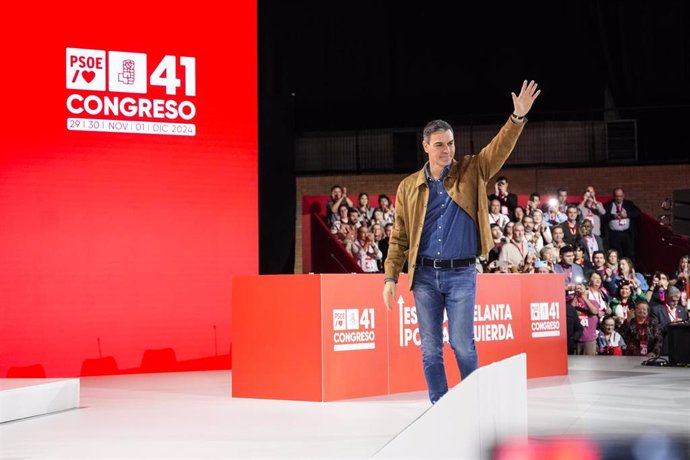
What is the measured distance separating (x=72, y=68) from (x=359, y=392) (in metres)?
4.11

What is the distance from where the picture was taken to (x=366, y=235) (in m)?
12.4

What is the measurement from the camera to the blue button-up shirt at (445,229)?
470 centimetres

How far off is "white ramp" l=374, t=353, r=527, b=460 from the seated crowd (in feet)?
24.4

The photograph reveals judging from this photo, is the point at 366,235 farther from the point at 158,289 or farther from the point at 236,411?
the point at 236,411

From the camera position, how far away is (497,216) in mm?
12062

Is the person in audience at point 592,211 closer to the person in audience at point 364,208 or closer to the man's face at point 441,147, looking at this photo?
the person in audience at point 364,208

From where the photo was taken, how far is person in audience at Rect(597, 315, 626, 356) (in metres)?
10.5

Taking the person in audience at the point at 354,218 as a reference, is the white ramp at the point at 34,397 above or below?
below

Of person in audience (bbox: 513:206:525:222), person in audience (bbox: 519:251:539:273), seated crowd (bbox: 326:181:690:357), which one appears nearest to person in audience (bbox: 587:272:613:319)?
seated crowd (bbox: 326:181:690:357)

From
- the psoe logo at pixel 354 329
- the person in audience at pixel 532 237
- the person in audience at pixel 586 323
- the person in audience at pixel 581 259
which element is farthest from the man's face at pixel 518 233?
the psoe logo at pixel 354 329

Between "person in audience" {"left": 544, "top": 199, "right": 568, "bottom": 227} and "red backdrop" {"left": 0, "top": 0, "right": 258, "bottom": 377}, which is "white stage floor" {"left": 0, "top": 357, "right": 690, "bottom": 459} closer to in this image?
"red backdrop" {"left": 0, "top": 0, "right": 258, "bottom": 377}

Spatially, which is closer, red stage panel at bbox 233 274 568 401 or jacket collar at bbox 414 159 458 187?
jacket collar at bbox 414 159 458 187

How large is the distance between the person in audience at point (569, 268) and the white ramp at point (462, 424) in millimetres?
8216

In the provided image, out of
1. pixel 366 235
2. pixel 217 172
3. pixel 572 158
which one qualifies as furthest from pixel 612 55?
pixel 217 172
